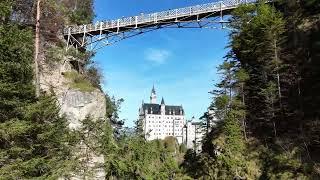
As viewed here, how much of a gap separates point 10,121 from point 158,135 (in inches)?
7045

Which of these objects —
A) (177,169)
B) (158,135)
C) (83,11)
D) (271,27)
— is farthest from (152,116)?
(271,27)

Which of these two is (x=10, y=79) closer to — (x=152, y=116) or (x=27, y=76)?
(x=27, y=76)

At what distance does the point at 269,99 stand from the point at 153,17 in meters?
16.1

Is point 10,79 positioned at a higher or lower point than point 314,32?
lower

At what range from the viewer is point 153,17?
49906 mm

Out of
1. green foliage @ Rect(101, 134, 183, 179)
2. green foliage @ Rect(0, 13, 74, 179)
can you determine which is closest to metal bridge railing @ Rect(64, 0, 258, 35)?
green foliage @ Rect(101, 134, 183, 179)

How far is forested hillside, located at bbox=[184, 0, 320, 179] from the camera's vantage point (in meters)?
36.1

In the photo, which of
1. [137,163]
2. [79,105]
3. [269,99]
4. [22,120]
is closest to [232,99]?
[269,99]

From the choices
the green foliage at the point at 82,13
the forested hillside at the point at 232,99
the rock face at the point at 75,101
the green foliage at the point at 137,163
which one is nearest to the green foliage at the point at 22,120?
the forested hillside at the point at 232,99

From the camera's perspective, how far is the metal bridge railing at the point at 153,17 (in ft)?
158

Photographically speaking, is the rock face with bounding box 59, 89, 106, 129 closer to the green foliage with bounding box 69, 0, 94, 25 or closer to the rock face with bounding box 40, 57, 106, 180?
the rock face with bounding box 40, 57, 106, 180

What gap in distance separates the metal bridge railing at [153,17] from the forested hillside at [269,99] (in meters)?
2.05

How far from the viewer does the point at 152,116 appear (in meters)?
199

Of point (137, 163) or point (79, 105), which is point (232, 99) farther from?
point (137, 163)
